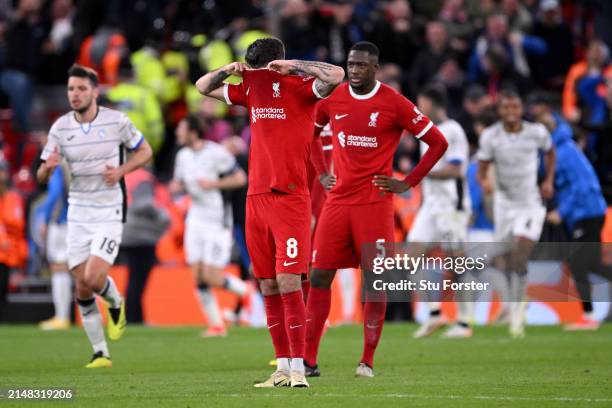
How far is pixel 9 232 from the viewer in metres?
20.7

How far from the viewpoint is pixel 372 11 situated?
24719mm

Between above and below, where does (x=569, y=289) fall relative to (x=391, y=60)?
below

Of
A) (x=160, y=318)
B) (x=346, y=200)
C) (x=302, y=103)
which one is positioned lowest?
(x=160, y=318)

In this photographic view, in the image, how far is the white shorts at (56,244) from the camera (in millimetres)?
20188

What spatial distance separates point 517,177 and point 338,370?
559cm

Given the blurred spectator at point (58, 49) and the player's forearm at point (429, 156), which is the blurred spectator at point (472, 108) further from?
the player's forearm at point (429, 156)

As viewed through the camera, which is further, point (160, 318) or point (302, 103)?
point (160, 318)

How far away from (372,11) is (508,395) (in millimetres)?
15875

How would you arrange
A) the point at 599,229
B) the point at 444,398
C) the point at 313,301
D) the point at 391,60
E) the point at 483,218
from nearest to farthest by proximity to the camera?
1. the point at 444,398
2. the point at 313,301
3. the point at 599,229
4. the point at 483,218
5. the point at 391,60

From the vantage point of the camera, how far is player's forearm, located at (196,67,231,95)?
10.3 m

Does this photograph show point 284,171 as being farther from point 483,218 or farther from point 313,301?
point 483,218

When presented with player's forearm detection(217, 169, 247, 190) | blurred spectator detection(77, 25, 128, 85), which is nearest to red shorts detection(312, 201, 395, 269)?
player's forearm detection(217, 169, 247, 190)

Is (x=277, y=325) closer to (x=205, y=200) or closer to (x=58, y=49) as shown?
(x=205, y=200)

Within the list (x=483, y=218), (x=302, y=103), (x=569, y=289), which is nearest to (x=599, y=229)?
(x=569, y=289)
